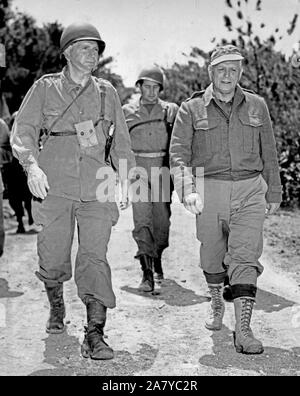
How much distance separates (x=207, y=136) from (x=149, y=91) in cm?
228

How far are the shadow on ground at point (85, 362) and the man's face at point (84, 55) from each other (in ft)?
6.36

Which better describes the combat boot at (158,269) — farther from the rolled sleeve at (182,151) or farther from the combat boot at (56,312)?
the rolled sleeve at (182,151)

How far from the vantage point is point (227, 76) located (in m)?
5.28

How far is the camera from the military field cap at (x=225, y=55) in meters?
5.24

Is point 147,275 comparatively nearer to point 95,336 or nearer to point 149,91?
point 149,91

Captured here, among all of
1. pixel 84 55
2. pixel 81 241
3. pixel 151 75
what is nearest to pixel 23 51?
pixel 151 75

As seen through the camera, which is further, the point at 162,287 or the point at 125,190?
the point at 162,287

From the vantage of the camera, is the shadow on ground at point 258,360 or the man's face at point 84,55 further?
the man's face at point 84,55

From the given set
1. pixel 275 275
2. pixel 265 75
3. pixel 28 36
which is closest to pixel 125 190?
pixel 275 275

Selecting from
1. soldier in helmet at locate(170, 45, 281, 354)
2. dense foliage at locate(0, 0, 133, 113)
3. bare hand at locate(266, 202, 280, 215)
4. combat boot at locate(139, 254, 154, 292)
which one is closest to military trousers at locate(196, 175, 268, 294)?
soldier in helmet at locate(170, 45, 281, 354)

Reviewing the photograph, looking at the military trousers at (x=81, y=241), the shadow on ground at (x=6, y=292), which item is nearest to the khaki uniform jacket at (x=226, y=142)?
the military trousers at (x=81, y=241)

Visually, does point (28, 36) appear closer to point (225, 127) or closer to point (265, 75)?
point (265, 75)

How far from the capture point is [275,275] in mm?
7926
